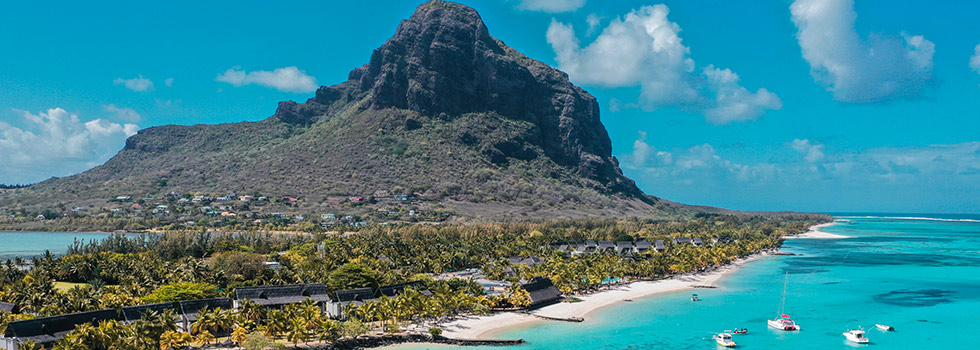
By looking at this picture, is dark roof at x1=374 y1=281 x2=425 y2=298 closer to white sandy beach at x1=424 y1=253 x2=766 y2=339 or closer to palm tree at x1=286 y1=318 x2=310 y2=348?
white sandy beach at x1=424 y1=253 x2=766 y2=339

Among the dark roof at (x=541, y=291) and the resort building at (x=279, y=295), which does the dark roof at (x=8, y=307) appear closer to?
the resort building at (x=279, y=295)

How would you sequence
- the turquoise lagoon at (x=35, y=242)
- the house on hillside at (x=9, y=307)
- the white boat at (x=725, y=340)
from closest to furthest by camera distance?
the house on hillside at (x=9, y=307), the white boat at (x=725, y=340), the turquoise lagoon at (x=35, y=242)

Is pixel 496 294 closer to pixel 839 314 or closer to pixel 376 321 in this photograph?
pixel 376 321

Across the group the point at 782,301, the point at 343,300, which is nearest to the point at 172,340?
the point at 343,300

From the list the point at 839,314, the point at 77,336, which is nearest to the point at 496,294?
the point at 839,314

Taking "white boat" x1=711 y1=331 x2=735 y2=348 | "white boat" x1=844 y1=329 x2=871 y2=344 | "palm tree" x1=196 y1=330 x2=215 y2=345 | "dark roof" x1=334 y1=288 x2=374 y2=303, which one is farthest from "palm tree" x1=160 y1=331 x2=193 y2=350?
"white boat" x1=844 y1=329 x2=871 y2=344

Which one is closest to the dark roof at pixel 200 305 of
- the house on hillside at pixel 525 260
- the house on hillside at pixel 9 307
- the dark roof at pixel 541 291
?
the house on hillside at pixel 9 307
